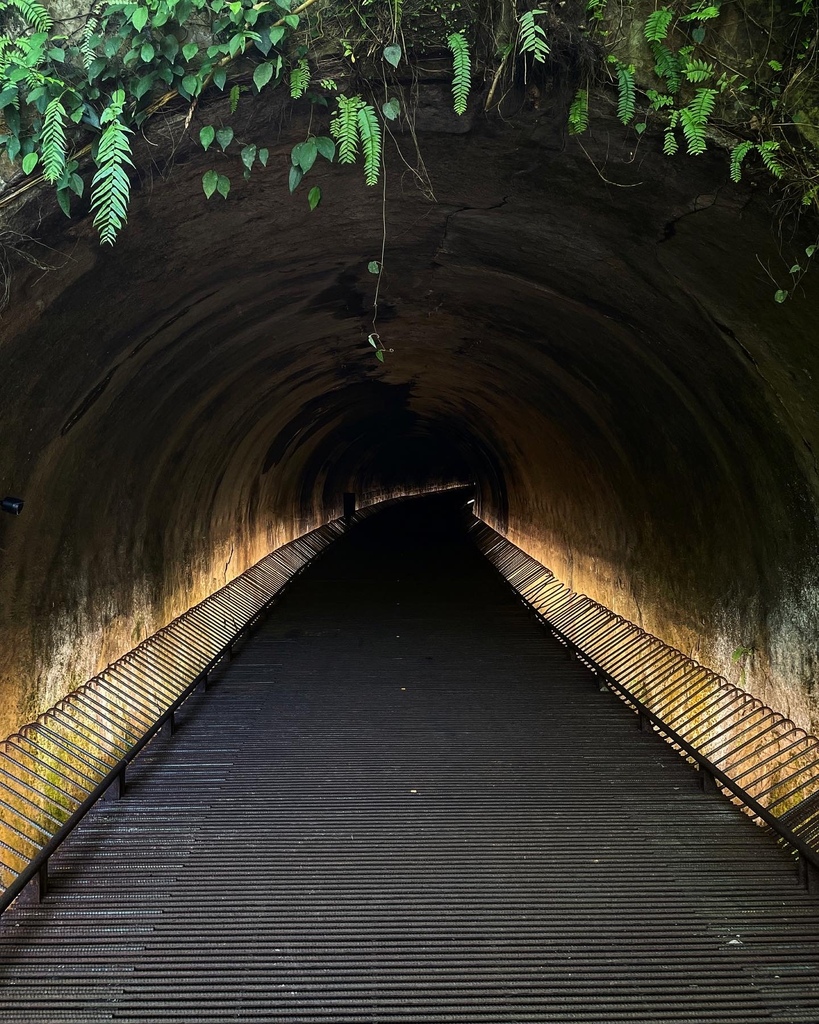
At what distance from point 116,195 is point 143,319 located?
225cm

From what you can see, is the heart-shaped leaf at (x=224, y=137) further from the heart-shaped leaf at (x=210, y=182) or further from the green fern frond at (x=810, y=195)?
the green fern frond at (x=810, y=195)

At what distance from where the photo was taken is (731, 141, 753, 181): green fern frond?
4.13 m

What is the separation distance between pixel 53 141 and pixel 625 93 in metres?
2.66

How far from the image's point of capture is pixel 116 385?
7.10m

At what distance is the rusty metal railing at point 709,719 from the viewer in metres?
5.22

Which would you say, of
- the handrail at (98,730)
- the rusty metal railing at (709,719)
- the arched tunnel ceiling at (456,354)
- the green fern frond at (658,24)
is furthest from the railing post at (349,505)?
the green fern frond at (658,24)

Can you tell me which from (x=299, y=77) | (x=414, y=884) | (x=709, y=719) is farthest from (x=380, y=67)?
(x=709, y=719)

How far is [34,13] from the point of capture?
13.4ft

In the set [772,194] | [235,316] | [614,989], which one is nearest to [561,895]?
[614,989]

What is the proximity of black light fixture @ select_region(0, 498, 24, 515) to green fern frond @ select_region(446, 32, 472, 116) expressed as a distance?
12.6 ft

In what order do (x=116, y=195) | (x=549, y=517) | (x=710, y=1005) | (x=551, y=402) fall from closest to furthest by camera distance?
1. (x=710, y=1005)
2. (x=116, y=195)
3. (x=551, y=402)
4. (x=549, y=517)

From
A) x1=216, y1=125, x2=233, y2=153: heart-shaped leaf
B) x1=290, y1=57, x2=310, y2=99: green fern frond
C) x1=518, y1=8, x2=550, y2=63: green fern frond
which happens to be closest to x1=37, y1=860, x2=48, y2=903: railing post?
x1=216, y1=125, x2=233, y2=153: heart-shaped leaf

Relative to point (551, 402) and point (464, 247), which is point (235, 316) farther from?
point (551, 402)

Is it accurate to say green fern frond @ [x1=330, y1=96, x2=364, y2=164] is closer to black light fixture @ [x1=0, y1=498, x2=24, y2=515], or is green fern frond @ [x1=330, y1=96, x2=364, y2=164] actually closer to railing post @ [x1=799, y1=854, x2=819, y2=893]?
black light fixture @ [x1=0, y1=498, x2=24, y2=515]
